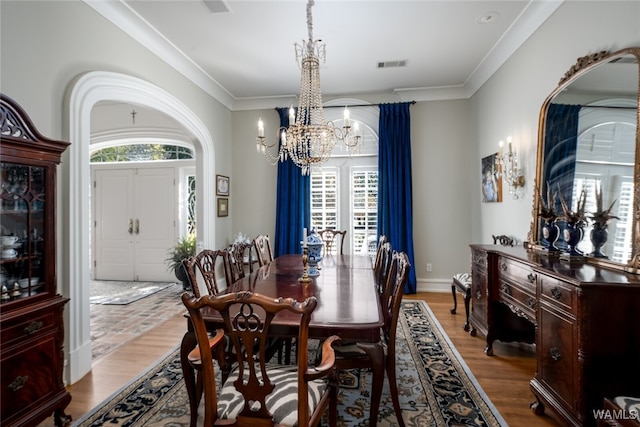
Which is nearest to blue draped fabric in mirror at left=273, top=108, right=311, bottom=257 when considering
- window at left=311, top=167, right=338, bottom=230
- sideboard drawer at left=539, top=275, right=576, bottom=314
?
window at left=311, top=167, right=338, bottom=230

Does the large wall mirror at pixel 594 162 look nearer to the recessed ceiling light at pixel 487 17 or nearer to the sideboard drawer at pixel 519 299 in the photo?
the sideboard drawer at pixel 519 299

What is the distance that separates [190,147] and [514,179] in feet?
17.2

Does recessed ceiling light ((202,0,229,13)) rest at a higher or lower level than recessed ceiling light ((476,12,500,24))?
higher

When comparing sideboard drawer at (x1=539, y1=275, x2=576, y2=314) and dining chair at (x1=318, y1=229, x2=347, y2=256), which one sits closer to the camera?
sideboard drawer at (x1=539, y1=275, x2=576, y2=314)

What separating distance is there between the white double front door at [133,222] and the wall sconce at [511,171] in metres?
5.37

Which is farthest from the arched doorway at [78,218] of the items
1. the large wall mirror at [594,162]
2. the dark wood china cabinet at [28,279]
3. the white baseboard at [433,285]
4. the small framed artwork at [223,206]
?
the white baseboard at [433,285]

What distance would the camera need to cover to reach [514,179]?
3.48m

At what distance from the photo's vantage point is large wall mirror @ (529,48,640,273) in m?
2.03

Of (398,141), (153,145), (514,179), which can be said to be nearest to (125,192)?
(153,145)

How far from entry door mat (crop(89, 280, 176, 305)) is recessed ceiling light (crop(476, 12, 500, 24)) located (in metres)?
5.60

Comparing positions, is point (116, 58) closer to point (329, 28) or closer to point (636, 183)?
point (329, 28)

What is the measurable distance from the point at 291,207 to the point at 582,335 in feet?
13.3

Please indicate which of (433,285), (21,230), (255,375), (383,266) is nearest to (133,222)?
(21,230)

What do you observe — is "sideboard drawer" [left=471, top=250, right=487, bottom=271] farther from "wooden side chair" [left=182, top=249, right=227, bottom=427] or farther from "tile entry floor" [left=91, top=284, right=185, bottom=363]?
"tile entry floor" [left=91, top=284, right=185, bottom=363]
